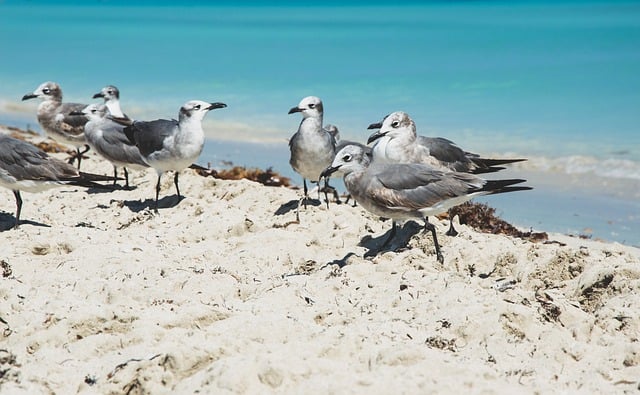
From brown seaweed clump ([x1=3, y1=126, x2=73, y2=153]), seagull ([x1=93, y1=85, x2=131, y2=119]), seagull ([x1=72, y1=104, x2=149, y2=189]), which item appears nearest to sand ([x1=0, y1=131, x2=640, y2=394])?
seagull ([x1=72, y1=104, x2=149, y2=189])

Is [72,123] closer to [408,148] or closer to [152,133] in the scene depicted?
[152,133]

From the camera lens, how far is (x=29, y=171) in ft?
28.1

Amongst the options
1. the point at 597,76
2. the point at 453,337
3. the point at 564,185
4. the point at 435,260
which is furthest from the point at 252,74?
the point at 453,337

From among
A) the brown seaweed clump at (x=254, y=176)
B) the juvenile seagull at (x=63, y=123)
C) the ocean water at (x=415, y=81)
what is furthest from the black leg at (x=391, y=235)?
the juvenile seagull at (x=63, y=123)

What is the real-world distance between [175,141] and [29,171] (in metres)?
1.96

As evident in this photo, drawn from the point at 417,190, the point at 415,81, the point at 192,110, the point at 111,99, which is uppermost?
the point at 415,81

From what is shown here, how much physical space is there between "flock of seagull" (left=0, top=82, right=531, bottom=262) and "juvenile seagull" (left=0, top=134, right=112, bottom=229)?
10mm

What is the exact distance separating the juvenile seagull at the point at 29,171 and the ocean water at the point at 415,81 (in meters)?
6.02

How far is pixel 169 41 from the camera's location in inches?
1505

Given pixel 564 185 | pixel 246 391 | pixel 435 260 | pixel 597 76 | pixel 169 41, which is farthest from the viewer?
pixel 169 41

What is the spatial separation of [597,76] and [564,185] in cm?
1157

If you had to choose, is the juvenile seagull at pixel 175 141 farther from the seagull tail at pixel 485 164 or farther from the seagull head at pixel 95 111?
the seagull tail at pixel 485 164

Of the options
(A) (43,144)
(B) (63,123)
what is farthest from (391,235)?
(A) (43,144)

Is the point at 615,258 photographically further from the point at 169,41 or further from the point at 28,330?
the point at 169,41
